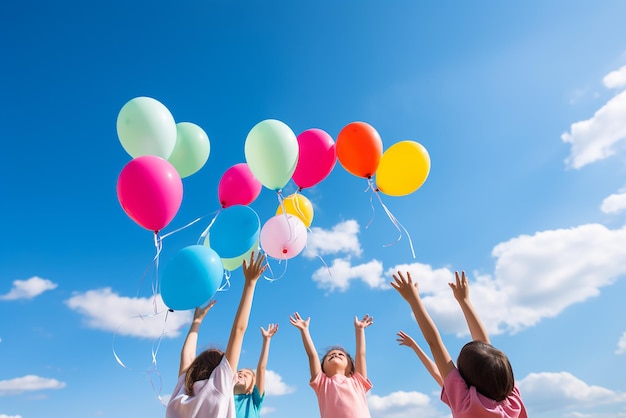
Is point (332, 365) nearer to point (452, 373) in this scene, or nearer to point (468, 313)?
point (468, 313)

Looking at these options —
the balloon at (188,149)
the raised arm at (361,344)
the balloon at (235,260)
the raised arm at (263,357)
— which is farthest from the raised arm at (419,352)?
the balloon at (188,149)

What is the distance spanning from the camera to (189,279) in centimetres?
400

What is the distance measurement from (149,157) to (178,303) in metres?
1.36

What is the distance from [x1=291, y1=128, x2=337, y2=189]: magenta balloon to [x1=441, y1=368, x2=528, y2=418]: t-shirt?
308cm

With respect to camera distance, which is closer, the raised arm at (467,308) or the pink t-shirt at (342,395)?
the raised arm at (467,308)

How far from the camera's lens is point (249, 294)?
2707 millimetres

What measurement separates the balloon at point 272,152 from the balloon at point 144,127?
85 centimetres

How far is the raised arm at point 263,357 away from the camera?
3793 mm

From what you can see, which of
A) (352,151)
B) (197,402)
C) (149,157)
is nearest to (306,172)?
(352,151)

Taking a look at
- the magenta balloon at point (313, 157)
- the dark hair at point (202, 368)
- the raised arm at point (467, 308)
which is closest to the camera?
the dark hair at point (202, 368)

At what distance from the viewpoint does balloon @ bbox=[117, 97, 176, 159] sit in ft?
14.6

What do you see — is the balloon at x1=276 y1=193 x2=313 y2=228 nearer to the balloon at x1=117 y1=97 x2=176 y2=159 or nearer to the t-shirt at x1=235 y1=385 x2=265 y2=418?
the balloon at x1=117 y1=97 x2=176 y2=159

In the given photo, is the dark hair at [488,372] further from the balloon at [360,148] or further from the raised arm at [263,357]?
the balloon at [360,148]

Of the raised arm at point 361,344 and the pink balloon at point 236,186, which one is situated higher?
the pink balloon at point 236,186
